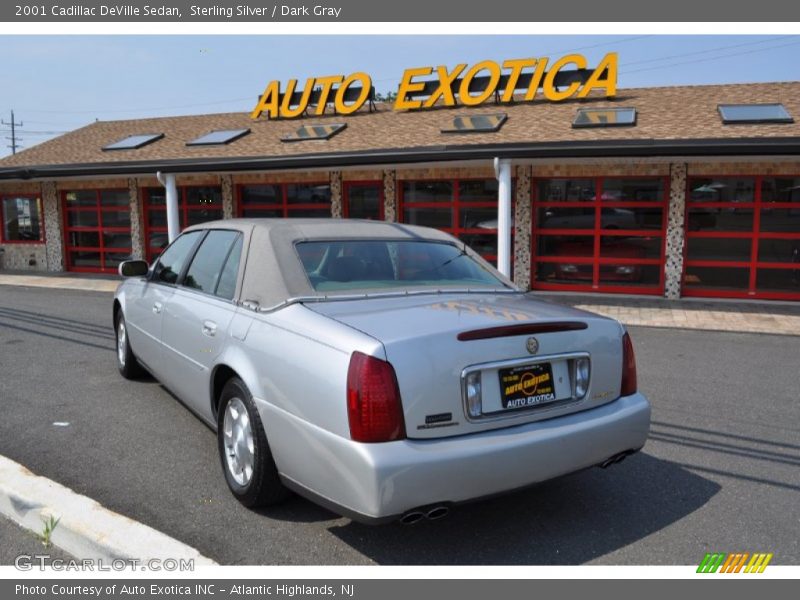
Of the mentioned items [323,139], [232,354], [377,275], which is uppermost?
[323,139]

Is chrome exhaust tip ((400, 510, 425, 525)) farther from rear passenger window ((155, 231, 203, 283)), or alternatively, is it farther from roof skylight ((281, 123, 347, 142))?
roof skylight ((281, 123, 347, 142))

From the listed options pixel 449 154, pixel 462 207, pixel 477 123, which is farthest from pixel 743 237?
pixel 477 123

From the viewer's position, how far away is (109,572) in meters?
2.90

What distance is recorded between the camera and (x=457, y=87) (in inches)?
664

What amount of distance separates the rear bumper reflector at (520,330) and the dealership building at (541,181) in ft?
28.4

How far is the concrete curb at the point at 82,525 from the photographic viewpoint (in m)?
2.96

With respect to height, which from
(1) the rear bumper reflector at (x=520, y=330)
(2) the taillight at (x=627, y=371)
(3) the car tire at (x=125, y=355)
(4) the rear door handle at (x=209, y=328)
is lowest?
(3) the car tire at (x=125, y=355)

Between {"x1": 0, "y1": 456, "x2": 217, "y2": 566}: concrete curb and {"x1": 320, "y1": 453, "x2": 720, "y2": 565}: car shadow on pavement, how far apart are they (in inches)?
24.8

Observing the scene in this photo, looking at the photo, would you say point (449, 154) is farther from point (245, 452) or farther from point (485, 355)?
point (485, 355)

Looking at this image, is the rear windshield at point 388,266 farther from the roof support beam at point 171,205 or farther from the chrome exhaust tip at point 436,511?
the roof support beam at point 171,205

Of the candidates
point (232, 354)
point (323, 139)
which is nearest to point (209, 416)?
point (232, 354)

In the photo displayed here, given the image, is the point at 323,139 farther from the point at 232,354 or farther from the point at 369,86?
the point at 232,354

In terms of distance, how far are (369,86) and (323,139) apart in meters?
3.39

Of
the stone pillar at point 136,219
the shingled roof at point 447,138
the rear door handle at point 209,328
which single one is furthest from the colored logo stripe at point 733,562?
the stone pillar at point 136,219
